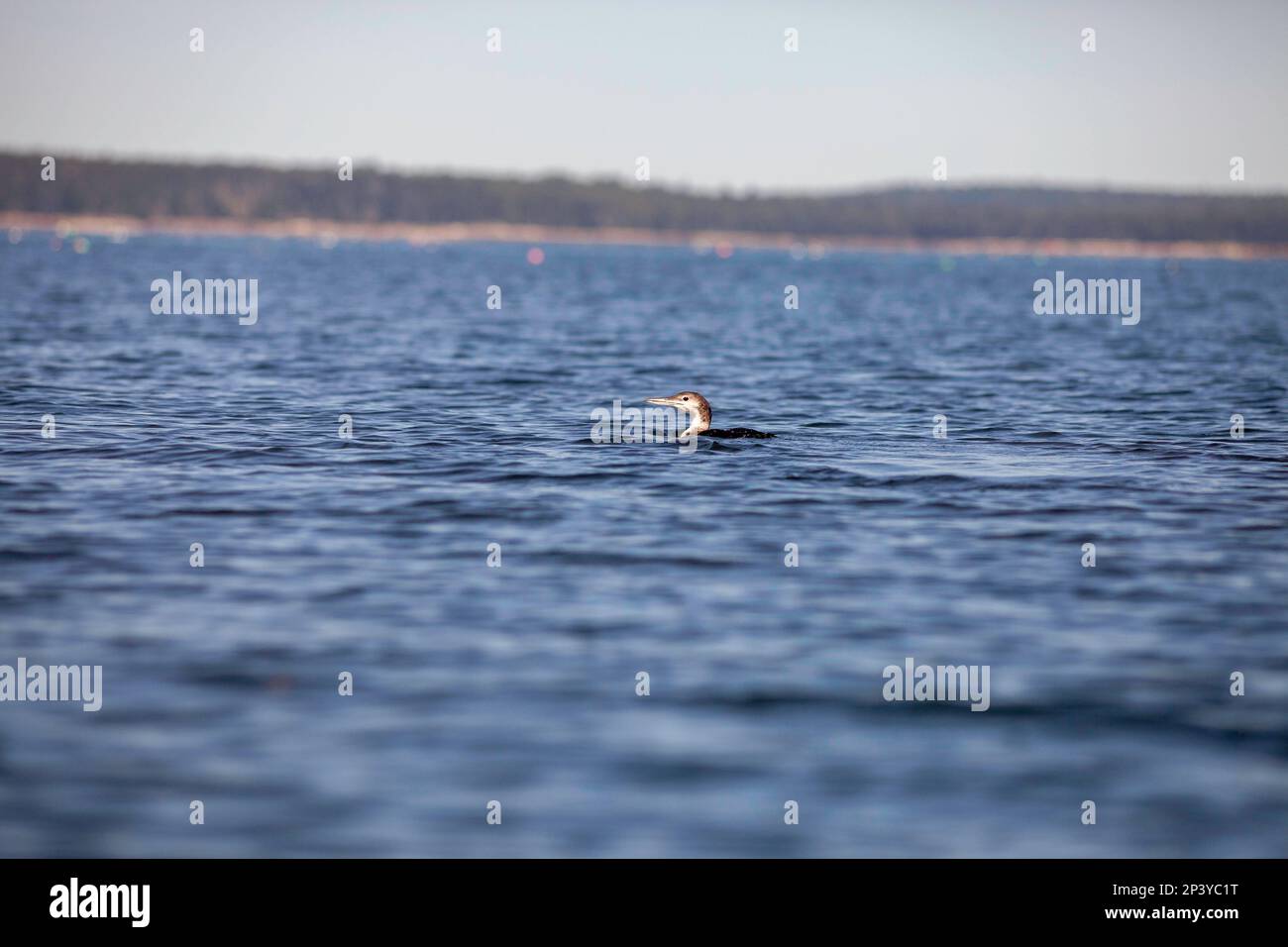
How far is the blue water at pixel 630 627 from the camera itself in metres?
9.12

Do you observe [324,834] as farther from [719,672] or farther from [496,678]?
[719,672]

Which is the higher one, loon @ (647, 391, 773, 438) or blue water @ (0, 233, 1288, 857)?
loon @ (647, 391, 773, 438)

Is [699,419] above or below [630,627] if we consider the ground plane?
above

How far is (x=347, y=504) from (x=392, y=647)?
255 inches

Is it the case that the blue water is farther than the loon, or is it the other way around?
the loon

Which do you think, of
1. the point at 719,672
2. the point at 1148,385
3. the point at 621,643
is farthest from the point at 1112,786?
the point at 1148,385

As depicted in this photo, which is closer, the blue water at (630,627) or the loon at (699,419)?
the blue water at (630,627)

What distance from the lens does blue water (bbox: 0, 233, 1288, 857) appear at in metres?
9.12

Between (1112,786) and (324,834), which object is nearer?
(324,834)

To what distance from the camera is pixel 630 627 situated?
12922 millimetres

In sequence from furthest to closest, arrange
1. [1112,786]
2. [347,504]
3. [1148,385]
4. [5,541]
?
[1148,385], [347,504], [5,541], [1112,786]

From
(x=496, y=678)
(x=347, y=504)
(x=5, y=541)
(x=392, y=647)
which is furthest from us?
(x=347, y=504)

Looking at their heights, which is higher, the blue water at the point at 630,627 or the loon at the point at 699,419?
the loon at the point at 699,419
